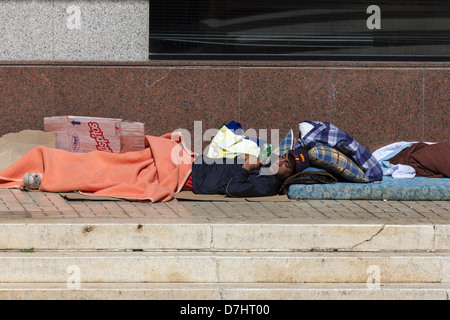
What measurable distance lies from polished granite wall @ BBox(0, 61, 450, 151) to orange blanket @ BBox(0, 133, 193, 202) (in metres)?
0.85

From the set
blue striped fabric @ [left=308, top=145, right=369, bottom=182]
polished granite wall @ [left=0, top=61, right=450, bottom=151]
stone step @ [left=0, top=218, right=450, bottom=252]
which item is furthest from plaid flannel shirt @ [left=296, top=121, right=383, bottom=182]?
stone step @ [left=0, top=218, right=450, bottom=252]

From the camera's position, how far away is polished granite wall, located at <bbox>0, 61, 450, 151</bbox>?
7.68 metres

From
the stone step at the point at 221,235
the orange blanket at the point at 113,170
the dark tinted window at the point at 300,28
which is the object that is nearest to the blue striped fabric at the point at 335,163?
the orange blanket at the point at 113,170

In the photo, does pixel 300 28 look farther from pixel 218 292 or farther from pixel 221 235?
pixel 218 292

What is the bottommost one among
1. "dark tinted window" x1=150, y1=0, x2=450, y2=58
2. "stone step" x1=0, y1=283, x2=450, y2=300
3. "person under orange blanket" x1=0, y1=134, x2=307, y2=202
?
"stone step" x1=0, y1=283, x2=450, y2=300

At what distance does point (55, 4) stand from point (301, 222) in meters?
3.99

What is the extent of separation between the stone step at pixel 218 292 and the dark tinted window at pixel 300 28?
3.61 meters

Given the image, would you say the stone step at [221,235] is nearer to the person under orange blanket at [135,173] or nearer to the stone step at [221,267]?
the stone step at [221,267]

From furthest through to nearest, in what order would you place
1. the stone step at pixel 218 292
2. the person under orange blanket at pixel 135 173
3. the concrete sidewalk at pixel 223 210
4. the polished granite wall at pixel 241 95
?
the polished granite wall at pixel 241 95, the person under orange blanket at pixel 135 173, the concrete sidewalk at pixel 223 210, the stone step at pixel 218 292

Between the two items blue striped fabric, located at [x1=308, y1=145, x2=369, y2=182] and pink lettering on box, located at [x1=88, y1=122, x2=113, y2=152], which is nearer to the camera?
blue striped fabric, located at [x1=308, y1=145, x2=369, y2=182]

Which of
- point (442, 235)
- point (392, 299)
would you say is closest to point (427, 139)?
point (442, 235)

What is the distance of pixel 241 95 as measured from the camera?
25.3 ft

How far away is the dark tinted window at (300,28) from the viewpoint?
7.88m

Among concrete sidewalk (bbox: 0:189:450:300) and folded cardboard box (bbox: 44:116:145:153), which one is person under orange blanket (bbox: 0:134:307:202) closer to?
folded cardboard box (bbox: 44:116:145:153)
